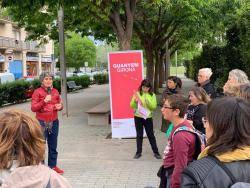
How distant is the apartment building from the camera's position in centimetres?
5572

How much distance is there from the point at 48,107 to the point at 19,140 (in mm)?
5170

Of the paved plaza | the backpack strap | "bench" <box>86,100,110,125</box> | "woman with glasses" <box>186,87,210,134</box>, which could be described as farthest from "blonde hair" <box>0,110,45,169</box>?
"bench" <box>86,100,110,125</box>

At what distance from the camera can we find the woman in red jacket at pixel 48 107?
7504 millimetres

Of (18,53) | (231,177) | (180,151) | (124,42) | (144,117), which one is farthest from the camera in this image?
(18,53)

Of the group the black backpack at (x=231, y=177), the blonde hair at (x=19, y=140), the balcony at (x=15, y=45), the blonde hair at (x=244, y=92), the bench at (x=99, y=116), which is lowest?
the bench at (x=99, y=116)

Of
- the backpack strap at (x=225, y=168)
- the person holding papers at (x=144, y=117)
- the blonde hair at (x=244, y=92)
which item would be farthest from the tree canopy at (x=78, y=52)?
the backpack strap at (x=225, y=168)

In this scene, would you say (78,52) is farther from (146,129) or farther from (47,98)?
(47,98)

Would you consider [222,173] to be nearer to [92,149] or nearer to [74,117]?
[92,149]

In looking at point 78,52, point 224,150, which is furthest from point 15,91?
point 78,52

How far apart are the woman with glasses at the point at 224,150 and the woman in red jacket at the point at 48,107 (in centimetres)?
522

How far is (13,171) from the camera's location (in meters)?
2.44

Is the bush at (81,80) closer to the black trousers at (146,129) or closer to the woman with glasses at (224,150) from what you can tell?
the black trousers at (146,129)

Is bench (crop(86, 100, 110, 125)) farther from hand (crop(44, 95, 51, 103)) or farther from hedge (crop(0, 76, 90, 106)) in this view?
hedge (crop(0, 76, 90, 106))

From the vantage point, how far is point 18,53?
6284 cm
